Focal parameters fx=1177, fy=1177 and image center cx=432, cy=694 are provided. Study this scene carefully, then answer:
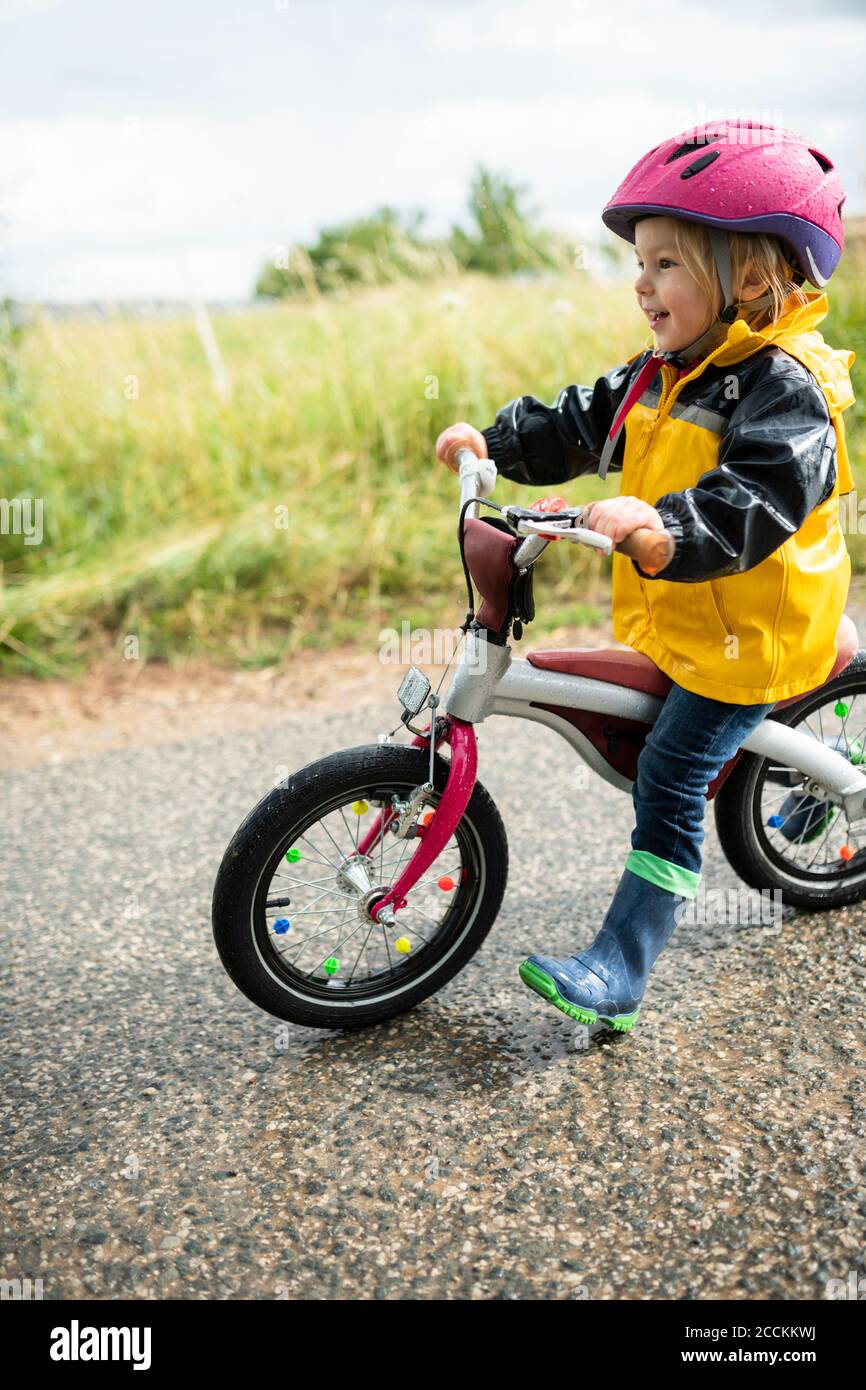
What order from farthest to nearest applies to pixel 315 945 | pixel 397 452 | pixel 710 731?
1. pixel 397 452
2. pixel 315 945
3. pixel 710 731

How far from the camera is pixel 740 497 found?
1864 mm

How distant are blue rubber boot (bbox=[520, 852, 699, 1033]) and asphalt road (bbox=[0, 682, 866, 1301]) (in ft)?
0.39

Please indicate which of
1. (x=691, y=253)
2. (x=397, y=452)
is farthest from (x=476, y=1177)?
(x=397, y=452)

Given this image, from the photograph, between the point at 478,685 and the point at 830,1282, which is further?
the point at 478,685

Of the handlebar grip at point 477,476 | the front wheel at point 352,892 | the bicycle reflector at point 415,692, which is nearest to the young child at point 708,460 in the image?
the handlebar grip at point 477,476

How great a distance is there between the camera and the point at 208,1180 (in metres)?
2.11

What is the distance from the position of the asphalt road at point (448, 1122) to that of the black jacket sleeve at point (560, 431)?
44.3 inches

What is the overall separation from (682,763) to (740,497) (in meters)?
0.61

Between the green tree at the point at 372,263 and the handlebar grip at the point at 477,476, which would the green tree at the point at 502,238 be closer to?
the green tree at the point at 372,263

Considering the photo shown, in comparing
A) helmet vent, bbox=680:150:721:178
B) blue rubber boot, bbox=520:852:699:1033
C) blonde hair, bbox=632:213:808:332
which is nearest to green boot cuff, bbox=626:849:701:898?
blue rubber boot, bbox=520:852:699:1033

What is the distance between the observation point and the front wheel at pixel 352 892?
2.24 m
